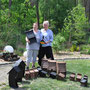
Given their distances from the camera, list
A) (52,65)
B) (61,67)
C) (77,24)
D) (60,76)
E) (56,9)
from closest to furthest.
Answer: (60,76), (61,67), (52,65), (77,24), (56,9)

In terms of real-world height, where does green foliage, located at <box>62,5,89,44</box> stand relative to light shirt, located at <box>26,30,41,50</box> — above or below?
above

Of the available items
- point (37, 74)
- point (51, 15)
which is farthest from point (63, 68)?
point (51, 15)

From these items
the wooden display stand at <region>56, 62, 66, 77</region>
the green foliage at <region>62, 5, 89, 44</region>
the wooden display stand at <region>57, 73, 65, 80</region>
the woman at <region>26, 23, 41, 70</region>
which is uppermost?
the green foliage at <region>62, 5, 89, 44</region>

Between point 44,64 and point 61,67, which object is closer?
point 61,67

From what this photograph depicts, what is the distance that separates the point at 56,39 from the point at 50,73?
7.14 meters

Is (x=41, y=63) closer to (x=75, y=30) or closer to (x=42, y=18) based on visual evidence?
(x=75, y=30)

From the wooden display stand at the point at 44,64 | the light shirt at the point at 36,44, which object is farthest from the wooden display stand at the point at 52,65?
the light shirt at the point at 36,44

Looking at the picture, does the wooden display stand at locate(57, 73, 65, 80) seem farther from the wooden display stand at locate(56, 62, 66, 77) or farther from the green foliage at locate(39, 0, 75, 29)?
the green foliage at locate(39, 0, 75, 29)

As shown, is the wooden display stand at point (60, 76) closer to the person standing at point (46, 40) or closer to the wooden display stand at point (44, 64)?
the wooden display stand at point (44, 64)

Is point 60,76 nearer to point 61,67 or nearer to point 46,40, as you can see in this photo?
point 61,67

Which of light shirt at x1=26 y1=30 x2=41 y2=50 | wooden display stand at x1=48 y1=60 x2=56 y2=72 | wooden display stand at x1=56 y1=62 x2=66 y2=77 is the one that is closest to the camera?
wooden display stand at x1=56 y1=62 x2=66 y2=77

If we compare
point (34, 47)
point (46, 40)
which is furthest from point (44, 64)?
point (46, 40)

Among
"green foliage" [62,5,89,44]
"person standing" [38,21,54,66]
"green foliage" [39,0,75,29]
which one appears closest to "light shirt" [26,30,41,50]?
"person standing" [38,21,54,66]

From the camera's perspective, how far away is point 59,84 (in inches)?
208
